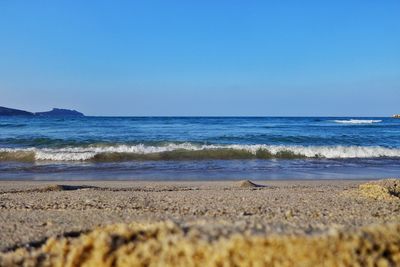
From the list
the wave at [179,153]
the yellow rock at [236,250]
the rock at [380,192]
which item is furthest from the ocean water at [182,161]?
the yellow rock at [236,250]

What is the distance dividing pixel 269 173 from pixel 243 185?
3792mm

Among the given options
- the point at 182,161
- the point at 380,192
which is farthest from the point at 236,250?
the point at 182,161

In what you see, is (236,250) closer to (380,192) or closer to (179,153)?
(380,192)

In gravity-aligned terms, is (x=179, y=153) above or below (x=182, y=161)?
above

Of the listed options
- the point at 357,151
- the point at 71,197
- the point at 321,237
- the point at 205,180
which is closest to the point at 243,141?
the point at 357,151

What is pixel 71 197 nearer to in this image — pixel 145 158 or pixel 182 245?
pixel 182 245

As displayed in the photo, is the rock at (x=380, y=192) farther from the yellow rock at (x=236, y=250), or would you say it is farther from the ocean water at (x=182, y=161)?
the ocean water at (x=182, y=161)

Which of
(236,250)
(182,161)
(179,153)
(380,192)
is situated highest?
(236,250)

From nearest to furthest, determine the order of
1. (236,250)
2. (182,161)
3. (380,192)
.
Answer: (236,250), (380,192), (182,161)

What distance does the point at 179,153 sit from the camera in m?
17.6

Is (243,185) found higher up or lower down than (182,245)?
lower down

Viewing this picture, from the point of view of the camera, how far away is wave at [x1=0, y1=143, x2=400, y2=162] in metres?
16.8

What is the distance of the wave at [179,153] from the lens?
16.8 m

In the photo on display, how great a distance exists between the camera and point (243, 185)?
9.09m
